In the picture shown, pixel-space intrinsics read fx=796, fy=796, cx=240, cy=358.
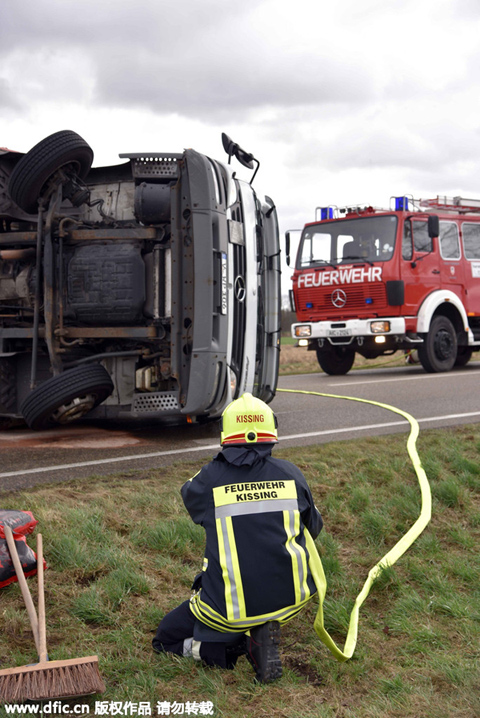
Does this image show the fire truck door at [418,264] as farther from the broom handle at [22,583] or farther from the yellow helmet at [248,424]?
the yellow helmet at [248,424]

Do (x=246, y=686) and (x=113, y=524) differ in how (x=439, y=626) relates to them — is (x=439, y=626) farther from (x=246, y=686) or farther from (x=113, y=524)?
(x=113, y=524)

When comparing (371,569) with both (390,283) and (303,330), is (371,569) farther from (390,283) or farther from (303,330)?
(303,330)

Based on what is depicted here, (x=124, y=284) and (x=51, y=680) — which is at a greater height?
(x=124, y=284)

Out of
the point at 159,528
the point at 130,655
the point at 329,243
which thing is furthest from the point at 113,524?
the point at 329,243

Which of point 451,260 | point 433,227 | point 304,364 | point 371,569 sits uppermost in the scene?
point 433,227

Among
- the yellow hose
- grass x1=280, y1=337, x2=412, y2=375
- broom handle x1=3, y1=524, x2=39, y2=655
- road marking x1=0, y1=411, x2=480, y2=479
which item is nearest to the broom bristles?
broom handle x1=3, y1=524, x2=39, y2=655

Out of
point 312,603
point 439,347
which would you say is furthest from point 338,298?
point 312,603

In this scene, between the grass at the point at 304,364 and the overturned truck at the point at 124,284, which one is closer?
the overturned truck at the point at 124,284

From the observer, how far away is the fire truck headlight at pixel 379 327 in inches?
529

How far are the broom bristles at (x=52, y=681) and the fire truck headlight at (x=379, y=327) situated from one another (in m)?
11.0

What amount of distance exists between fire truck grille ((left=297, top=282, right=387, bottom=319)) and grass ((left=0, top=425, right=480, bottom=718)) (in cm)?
763

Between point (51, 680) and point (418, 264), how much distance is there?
11718 mm

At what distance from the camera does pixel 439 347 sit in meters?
14.3

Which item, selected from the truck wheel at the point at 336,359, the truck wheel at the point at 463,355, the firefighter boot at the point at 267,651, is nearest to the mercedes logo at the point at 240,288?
the firefighter boot at the point at 267,651
